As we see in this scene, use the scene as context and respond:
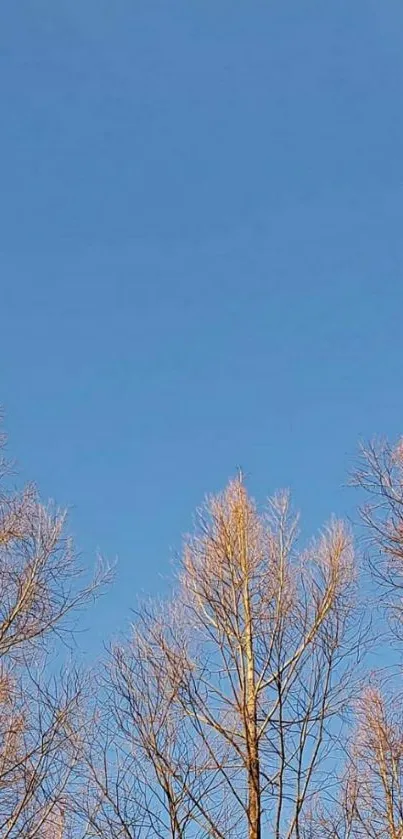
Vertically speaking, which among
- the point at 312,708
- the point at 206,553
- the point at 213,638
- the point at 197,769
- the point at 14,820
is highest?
the point at 206,553

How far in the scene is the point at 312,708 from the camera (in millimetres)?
7965

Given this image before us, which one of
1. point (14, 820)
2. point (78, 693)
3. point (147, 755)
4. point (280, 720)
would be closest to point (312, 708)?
point (280, 720)

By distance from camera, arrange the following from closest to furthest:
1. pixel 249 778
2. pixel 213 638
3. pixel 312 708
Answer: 1. pixel 249 778
2. pixel 312 708
3. pixel 213 638

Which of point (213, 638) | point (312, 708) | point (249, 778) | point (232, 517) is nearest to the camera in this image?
point (249, 778)

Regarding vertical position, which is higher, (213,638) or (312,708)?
(213,638)

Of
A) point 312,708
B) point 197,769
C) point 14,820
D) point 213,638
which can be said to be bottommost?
point 14,820

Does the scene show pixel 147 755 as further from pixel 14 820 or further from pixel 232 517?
pixel 232 517

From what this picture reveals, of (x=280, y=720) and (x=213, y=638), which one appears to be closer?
(x=280, y=720)

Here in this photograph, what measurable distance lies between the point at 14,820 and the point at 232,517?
11.8ft

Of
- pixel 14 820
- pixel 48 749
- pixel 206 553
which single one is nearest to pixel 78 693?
pixel 48 749

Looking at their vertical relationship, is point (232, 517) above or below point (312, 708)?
above

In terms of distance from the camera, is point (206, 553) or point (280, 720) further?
point (206, 553)

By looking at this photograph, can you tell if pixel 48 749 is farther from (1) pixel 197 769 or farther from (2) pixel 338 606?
(2) pixel 338 606

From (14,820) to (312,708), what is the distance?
2915mm
